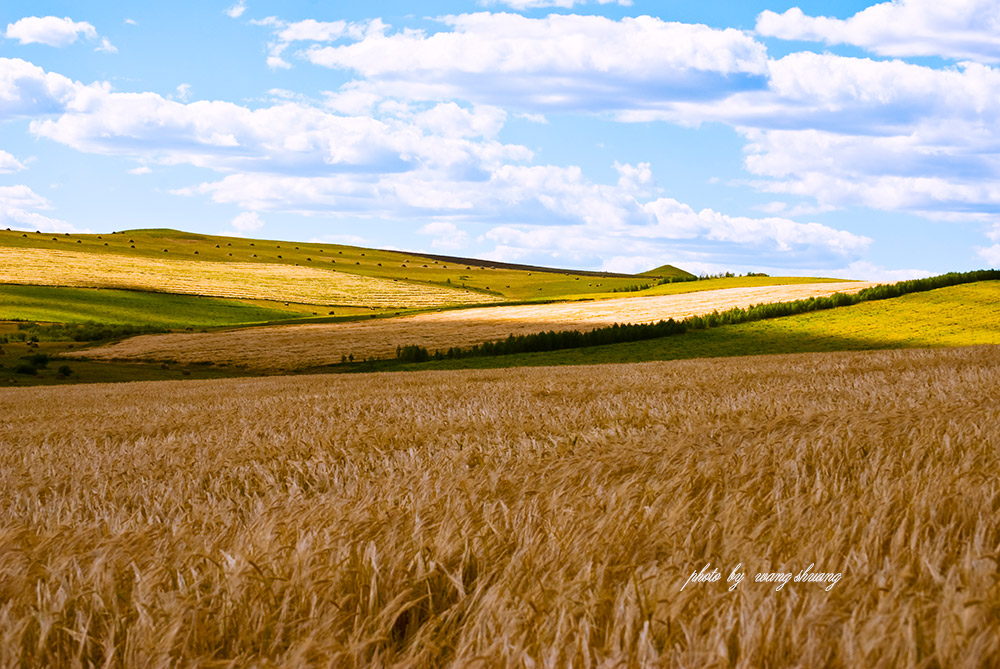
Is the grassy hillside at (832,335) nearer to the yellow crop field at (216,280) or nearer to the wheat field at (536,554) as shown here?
the wheat field at (536,554)

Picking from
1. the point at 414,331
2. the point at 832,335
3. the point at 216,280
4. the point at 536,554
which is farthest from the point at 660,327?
the point at 216,280

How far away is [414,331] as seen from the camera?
60719mm

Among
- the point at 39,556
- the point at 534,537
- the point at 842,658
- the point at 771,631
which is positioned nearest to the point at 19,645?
the point at 39,556

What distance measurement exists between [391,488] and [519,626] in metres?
2.01

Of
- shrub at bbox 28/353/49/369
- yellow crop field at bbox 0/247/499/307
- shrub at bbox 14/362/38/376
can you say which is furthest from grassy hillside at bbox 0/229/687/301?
shrub at bbox 14/362/38/376

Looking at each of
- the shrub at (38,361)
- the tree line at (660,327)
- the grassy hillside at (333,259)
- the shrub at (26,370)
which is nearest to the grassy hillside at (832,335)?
the tree line at (660,327)

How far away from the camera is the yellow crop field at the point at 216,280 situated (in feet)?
315

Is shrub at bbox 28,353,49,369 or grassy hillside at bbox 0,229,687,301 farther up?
grassy hillside at bbox 0,229,687,301

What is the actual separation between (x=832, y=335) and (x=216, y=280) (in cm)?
7960

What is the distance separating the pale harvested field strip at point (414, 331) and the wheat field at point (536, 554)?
44.5 metres

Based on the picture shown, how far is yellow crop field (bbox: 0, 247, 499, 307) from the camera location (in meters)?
96.1

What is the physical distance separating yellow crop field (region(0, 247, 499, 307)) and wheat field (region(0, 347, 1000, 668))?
305 ft

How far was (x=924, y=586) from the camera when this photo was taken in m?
2.17

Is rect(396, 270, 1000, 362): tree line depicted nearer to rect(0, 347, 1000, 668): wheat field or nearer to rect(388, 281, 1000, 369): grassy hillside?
rect(388, 281, 1000, 369): grassy hillside
